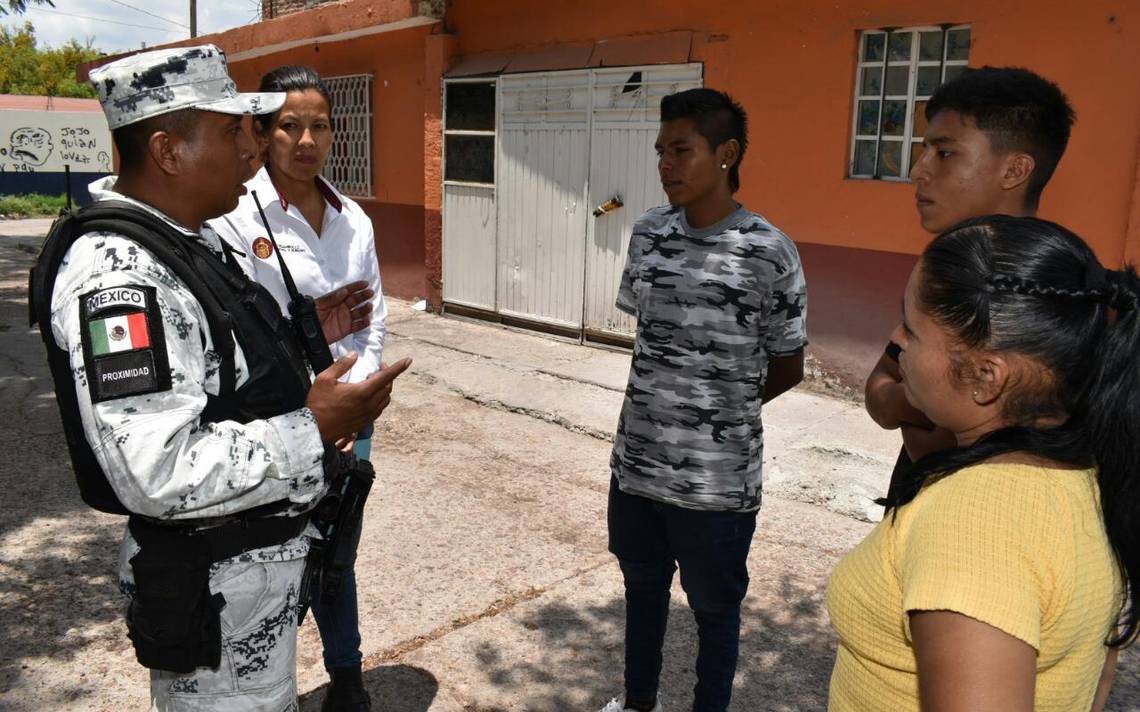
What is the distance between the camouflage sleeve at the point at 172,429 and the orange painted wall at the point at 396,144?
7.84 metres

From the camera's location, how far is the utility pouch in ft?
5.04

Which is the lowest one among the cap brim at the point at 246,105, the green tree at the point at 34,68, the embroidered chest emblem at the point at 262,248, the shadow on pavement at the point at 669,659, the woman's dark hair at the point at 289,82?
the shadow on pavement at the point at 669,659

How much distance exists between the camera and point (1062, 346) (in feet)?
3.58

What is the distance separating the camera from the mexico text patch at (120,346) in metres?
1.38

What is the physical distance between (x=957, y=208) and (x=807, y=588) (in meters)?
2.07

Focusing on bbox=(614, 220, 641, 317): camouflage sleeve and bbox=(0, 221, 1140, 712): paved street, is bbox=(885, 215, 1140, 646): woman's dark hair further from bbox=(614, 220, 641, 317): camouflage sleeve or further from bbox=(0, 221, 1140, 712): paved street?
bbox=(0, 221, 1140, 712): paved street

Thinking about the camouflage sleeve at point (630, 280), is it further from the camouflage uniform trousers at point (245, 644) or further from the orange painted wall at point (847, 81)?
the orange painted wall at point (847, 81)

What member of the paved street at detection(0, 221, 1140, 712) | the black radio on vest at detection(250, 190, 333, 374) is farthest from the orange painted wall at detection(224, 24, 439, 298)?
the black radio on vest at detection(250, 190, 333, 374)

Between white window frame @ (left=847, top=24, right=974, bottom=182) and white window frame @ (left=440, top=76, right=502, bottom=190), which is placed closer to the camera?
white window frame @ (left=847, top=24, right=974, bottom=182)

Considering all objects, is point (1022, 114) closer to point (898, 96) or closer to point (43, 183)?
point (898, 96)

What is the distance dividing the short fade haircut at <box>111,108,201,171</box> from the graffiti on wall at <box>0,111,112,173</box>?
22.9 meters

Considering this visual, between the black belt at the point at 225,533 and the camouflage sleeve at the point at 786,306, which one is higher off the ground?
the camouflage sleeve at the point at 786,306

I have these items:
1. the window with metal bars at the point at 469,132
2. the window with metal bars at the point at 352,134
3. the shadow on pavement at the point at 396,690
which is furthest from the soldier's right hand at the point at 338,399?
the window with metal bars at the point at 352,134

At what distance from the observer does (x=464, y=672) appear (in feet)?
9.45
